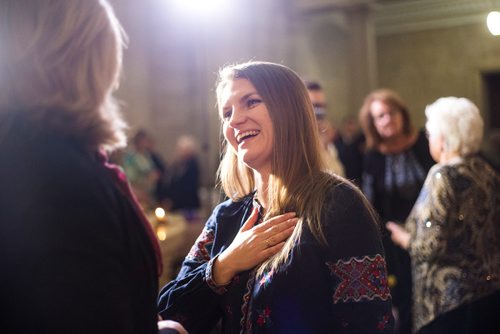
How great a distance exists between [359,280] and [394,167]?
275 cm

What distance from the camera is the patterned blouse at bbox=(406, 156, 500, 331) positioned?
2.94 meters

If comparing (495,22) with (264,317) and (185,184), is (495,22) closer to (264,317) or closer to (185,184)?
(264,317)

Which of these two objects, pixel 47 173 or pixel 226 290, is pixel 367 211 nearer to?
pixel 226 290

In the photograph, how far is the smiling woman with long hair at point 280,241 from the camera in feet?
5.37

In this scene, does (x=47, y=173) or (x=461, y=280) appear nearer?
(x=47, y=173)

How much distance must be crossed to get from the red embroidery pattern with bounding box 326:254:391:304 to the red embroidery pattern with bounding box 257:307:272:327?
0.66 ft

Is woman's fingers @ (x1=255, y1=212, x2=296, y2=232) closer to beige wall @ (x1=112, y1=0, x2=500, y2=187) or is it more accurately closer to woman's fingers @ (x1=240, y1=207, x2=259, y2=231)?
woman's fingers @ (x1=240, y1=207, x2=259, y2=231)

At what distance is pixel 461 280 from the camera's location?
2.93m

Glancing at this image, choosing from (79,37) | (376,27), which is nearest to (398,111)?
(79,37)

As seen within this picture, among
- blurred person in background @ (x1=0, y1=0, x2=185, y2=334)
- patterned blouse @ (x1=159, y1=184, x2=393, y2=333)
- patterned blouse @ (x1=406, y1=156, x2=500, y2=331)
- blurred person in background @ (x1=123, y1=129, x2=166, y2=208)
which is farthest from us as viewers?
blurred person in background @ (x1=123, y1=129, x2=166, y2=208)

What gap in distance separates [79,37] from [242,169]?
3.27 ft

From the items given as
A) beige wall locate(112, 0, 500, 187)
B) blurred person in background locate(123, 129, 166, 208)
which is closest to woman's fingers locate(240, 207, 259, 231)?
blurred person in background locate(123, 129, 166, 208)

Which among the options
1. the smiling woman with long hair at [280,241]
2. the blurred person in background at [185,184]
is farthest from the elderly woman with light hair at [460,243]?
the blurred person in background at [185,184]

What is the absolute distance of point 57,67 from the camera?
1.21m
